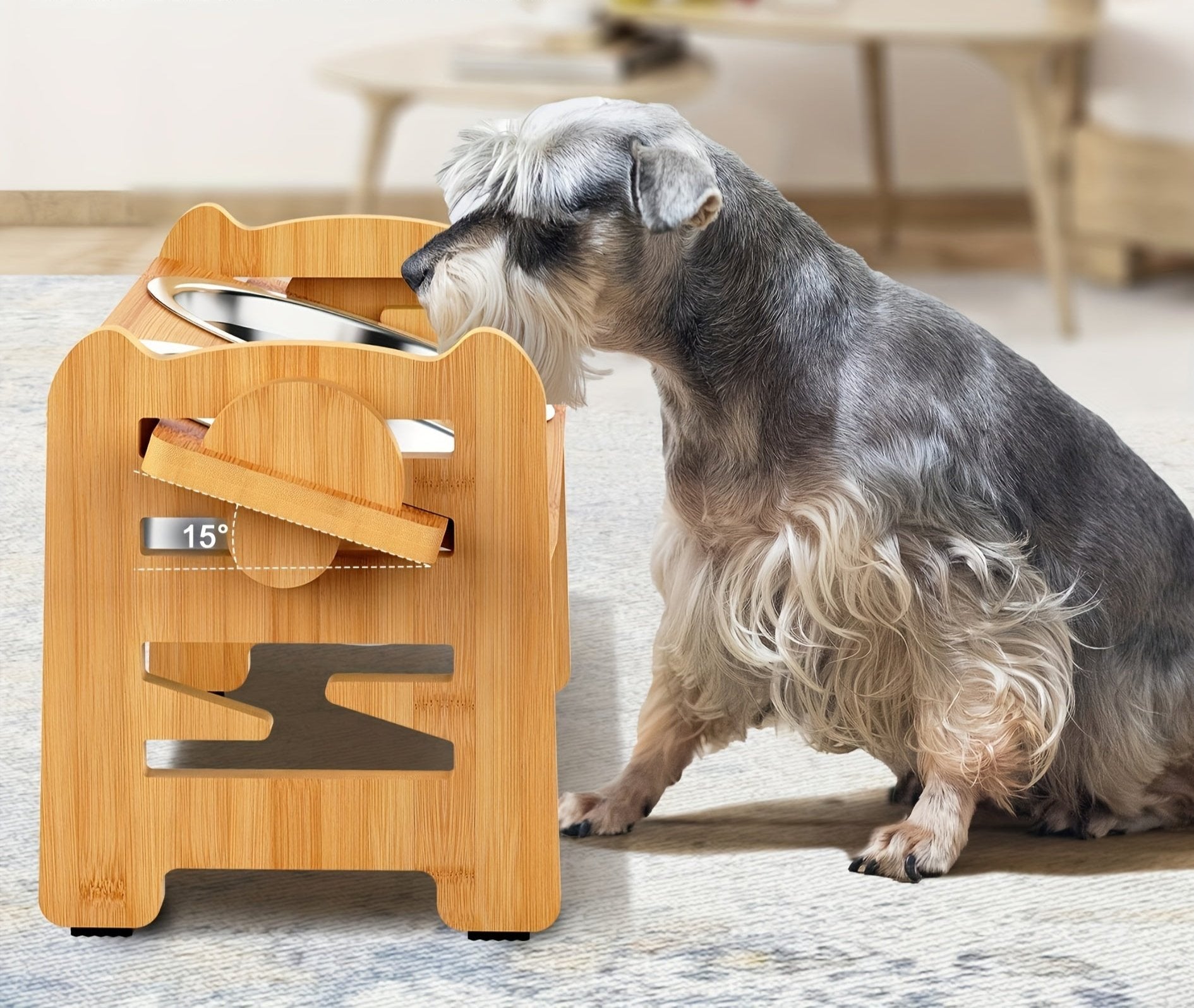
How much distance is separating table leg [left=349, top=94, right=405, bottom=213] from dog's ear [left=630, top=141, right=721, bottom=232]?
7.52ft

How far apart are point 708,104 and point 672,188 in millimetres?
2322

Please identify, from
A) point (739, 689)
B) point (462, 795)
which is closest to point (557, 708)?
point (739, 689)

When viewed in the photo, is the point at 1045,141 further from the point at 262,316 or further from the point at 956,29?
the point at 262,316

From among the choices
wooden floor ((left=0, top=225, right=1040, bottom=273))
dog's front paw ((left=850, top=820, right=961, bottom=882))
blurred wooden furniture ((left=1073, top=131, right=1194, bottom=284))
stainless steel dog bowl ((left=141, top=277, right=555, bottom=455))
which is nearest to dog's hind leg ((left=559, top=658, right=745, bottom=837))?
dog's front paw ((left=850, top=820, right=961, bottom=882))

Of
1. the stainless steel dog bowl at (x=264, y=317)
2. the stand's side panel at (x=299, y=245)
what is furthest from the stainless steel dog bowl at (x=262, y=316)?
the stand's side panel at (x=299, y=245)

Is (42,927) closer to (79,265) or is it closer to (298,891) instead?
(298,891)

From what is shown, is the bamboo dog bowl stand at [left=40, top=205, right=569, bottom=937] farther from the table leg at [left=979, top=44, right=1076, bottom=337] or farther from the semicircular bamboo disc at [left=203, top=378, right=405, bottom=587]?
the table leg at [left=979, top=44, right=1076, bottom=337]

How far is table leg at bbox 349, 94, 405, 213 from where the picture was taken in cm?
362

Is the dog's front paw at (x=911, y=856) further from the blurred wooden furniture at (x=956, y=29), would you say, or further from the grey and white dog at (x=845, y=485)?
the blurred wooden furniture at (x=956, y=29)

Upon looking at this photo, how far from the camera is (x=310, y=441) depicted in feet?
4.48

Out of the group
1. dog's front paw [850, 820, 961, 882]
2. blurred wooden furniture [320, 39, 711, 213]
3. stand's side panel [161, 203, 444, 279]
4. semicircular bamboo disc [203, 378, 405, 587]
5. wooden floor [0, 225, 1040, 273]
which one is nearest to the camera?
semicircular bamboo disc [203, 378, 405, 587]

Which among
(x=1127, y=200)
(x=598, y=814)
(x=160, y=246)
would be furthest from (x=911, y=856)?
(x=1127, y=200)

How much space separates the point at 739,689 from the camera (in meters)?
1.63

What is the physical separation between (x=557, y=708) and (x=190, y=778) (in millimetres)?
626
